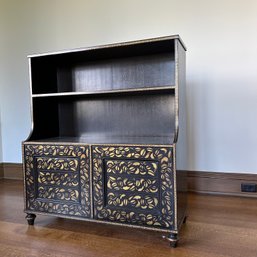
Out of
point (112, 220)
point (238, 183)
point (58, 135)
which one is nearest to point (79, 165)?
point (112, 220)

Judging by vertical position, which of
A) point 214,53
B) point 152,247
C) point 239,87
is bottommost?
point 152,247

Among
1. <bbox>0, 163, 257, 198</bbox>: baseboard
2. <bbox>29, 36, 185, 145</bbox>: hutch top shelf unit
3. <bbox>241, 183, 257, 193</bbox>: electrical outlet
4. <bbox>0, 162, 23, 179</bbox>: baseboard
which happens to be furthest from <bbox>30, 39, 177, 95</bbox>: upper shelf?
<bbox>0, 162, 23, 179</bbox>: baseboard

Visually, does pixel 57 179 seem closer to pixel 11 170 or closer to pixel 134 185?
pixel 134 185

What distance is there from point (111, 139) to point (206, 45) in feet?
4.12

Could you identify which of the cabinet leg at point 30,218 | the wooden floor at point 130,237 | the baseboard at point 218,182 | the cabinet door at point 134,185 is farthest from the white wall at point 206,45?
the cabinet leg at point 30,218

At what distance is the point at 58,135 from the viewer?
224 centimetres

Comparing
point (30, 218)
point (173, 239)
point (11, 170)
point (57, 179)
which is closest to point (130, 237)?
point (173, 239)

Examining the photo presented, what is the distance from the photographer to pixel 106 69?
2199mm

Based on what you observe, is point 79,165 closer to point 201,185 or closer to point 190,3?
point 201,185

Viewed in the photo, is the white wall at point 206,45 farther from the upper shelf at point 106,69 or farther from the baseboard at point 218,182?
the upper shelf at point 106,69

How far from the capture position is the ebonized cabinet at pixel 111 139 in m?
1.56

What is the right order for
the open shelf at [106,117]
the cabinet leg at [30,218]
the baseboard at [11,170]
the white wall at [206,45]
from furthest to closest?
the baseboard at [11,170] < the white wall at [206,45] < the open shelf at [106,117] < the cabinet leg at [30,218]

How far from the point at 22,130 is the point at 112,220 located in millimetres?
1965

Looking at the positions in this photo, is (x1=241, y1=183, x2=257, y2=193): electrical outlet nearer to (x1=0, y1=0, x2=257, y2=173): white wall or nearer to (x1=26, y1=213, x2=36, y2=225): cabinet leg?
(x1=0, y1=0, x2=257, y2=173): white wall
